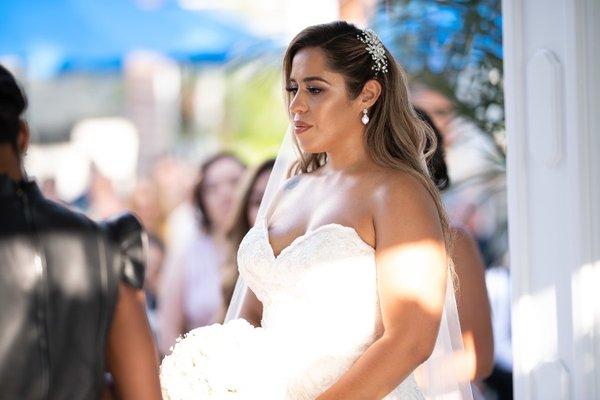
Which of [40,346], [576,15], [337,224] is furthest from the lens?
[576,15]

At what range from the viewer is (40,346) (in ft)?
6.65

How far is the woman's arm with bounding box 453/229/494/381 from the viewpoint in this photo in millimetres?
4246

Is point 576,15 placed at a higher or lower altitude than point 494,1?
higher

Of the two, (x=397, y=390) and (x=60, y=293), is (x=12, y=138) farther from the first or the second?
(x=397, y=390)

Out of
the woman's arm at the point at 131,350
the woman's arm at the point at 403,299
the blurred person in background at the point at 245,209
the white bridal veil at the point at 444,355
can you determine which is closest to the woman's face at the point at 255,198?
the blurred person in background at the point at 245,209

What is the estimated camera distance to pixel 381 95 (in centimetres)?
366

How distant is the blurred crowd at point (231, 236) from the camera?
5.97 m

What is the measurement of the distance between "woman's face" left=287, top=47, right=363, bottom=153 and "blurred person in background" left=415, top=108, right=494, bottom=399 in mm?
704

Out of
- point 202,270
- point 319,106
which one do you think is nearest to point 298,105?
point 319,106

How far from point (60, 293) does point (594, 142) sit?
6.91 feet

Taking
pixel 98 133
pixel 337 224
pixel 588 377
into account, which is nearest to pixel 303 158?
pixel 337 224

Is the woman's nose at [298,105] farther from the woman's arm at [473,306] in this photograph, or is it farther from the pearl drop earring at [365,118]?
the woman's arm at [473,306]

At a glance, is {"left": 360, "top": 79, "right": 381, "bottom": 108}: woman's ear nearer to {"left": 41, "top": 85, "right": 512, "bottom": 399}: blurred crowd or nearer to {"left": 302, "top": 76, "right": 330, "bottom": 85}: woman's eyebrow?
{"left": 302, "top": 76, "right": 330, "bottom": 85}: woman's eyebrow

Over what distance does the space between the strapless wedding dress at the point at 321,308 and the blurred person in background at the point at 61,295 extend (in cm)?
126
